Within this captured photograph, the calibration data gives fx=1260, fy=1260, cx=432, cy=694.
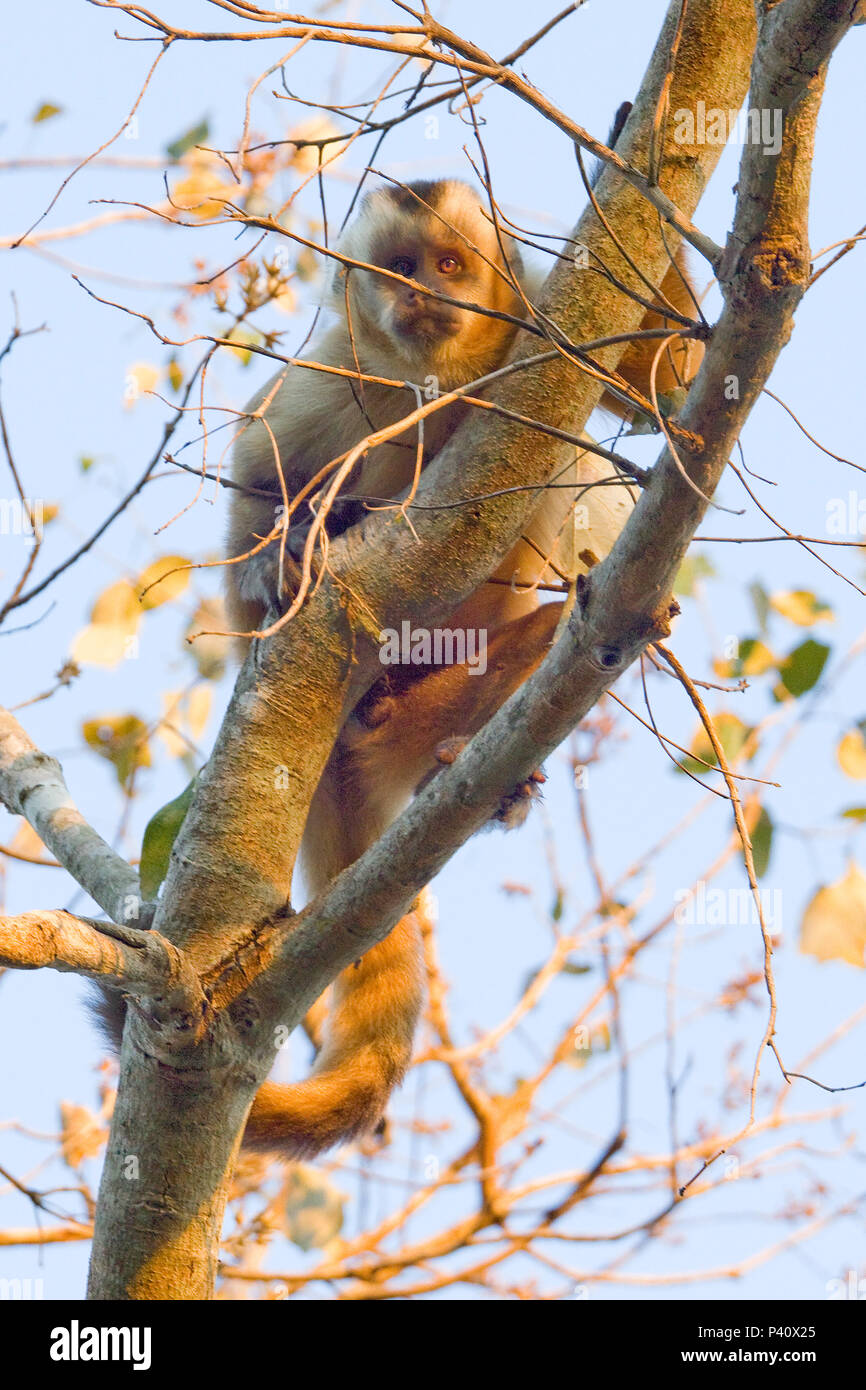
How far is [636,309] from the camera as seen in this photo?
10.5ft

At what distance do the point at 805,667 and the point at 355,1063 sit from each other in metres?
2.01

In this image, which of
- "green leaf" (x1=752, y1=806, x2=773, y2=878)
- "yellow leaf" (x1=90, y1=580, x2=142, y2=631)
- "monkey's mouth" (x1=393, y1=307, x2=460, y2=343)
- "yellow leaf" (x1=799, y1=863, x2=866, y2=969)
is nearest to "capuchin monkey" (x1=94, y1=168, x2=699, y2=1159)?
"monkey's mouth" (x1=393, y1=307, x2=460, y2=343)

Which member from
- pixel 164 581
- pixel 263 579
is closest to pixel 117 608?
pixel 164 581

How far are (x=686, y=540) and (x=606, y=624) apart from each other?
21 cm

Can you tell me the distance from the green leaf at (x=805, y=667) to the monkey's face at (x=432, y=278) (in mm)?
1455

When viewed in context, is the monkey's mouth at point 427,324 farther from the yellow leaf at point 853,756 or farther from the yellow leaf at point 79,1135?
the yellow leaf at point 79,1135

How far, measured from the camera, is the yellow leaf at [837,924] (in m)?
4.41

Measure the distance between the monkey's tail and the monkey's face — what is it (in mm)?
1849

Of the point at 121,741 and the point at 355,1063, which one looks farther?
the point at 121,741

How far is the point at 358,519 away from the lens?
4.25 meters

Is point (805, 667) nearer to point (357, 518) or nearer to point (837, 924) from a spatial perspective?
point (837, 924)

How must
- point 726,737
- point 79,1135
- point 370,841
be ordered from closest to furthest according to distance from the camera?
1. point 370,841
2. point 726,737
3. point 79,1135

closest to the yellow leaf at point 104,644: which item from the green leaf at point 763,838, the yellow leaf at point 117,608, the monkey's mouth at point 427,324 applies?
the yellow leaf at point 117,608

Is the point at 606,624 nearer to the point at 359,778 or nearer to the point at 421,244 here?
the point at 359,778
